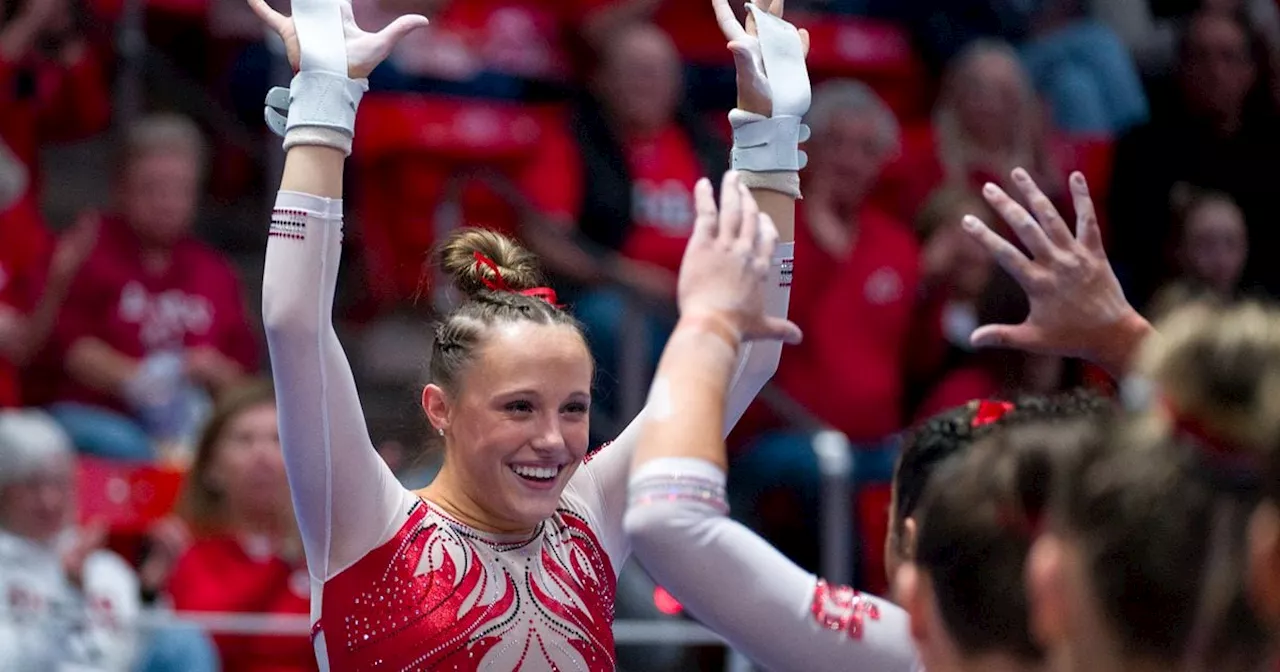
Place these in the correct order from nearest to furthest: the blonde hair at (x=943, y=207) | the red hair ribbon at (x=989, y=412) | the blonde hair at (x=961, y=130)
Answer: the red hair ribbon at (x=989, y=412), the blonde hair at (x=943, y=207), the blonde hair at (x=961, y=130)

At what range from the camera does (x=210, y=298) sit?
17.6 ft

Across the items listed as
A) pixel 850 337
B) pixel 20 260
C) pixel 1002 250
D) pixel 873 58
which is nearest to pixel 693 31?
pixel 873 58

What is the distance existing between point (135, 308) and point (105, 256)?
19 cm

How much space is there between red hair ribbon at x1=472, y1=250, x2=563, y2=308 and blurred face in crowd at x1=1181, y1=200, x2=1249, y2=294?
13.2ft

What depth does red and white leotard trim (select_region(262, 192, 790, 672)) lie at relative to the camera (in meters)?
2.30

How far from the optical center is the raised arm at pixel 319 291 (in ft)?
7.54

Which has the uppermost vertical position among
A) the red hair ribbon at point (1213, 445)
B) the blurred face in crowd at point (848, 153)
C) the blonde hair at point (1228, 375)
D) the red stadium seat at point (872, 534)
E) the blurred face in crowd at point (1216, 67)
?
the blurred face in crowd at point (1216, 67)

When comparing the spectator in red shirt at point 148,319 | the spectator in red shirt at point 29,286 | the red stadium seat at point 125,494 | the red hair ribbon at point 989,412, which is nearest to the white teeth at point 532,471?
the red hair ribbon at point 989,412

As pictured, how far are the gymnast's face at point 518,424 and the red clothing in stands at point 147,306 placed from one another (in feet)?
9.38

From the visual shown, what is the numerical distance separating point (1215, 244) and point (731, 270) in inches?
185

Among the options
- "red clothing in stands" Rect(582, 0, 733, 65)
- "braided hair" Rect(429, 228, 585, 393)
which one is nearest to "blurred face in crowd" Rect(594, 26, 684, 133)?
"red clothing in stands" Rect(582, 0, 733, 65)

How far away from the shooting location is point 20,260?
206 inches

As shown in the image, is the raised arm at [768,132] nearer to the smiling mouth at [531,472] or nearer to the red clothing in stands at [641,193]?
the smiling mouth at [531,472]

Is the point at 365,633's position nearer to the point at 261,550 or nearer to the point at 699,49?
the point at 261,550
